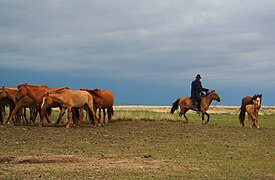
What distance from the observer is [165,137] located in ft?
57.2

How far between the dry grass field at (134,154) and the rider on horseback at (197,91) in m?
6.15

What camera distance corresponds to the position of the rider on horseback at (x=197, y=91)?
84.5ft

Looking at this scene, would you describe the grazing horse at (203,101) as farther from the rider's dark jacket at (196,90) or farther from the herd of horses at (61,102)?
the rider's dark jacket at (196,90)

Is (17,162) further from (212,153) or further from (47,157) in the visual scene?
(212,153)

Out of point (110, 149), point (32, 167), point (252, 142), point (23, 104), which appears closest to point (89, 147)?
point (110, 149)

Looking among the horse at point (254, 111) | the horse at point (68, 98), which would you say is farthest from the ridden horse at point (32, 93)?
the horse at point (254, 111)

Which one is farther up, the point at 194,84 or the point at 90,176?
the point at 194,84

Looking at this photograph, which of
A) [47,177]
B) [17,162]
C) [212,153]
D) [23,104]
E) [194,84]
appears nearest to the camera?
[47,177]

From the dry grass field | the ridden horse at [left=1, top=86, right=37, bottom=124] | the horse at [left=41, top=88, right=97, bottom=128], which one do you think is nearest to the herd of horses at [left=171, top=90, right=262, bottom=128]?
the dry grass field

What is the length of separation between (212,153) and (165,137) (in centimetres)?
421

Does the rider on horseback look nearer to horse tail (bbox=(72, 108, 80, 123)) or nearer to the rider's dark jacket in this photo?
the rider's dark jacket

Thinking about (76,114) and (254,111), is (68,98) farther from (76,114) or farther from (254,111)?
(254,111)

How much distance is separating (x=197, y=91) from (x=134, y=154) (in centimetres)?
1366

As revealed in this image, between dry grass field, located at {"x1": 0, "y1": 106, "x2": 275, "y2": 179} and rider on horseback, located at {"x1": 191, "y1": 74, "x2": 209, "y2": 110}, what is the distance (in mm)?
6146
